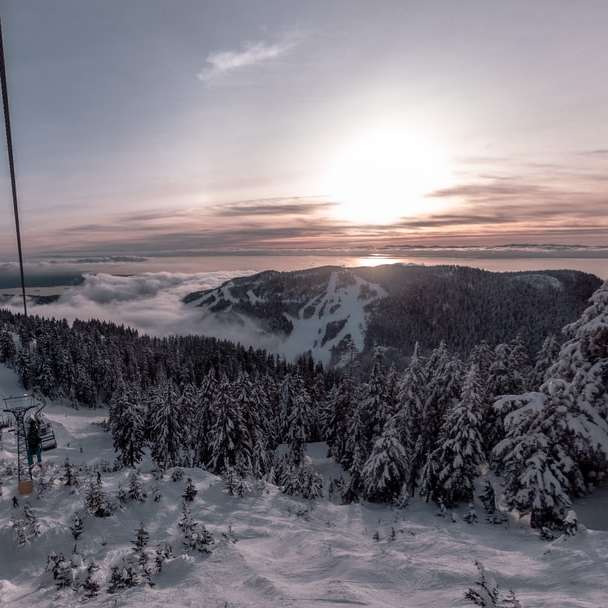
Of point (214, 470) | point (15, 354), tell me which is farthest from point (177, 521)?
point (15, 354)

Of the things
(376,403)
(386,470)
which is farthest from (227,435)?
(386,470)

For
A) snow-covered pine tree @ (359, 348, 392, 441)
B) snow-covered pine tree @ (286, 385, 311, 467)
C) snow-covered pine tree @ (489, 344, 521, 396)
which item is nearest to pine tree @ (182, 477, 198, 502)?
snow-covered pine tree @ (359, 348, 392, 441)

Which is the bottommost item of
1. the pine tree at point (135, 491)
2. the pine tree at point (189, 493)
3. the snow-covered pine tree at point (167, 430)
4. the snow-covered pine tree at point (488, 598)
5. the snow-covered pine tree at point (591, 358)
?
the snow-covered pine tree at point (167, 430)

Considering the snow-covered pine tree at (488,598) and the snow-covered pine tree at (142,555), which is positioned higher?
the snow-covered pine tree at (488,598)

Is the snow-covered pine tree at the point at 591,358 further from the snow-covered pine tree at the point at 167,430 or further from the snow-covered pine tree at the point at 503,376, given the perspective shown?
the snow-covered pine tree at the point at 167,430

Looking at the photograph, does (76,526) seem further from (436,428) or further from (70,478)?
(436,428)

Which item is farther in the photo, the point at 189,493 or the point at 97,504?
the point at 189,493

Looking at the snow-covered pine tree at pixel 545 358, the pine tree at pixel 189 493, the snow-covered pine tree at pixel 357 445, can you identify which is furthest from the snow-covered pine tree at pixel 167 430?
the snow-covered pine tree at pixel 545 358
